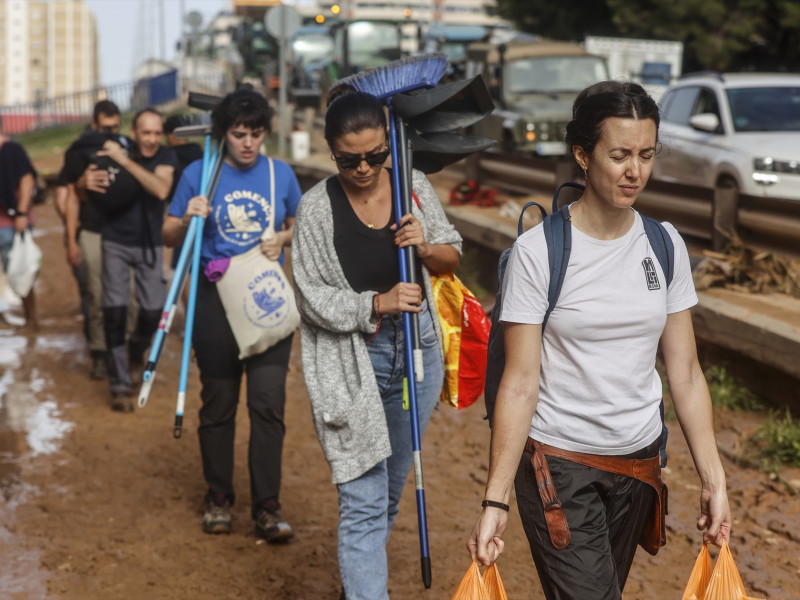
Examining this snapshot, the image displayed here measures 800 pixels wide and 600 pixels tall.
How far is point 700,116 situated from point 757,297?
4.06 meters

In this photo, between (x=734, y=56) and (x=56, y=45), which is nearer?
(x=734, y=56)

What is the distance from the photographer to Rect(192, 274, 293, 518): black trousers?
16.9 feet

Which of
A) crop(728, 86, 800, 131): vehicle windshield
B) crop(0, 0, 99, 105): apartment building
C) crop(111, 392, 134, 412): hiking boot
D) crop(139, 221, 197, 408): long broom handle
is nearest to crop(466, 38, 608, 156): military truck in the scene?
crop(728, 86, 800, 131): vehicle windshield

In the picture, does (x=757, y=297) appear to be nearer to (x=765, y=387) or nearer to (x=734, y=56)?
(x=765, y=387)

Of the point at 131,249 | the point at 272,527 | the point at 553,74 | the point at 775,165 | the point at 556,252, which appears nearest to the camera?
the point at 556,252

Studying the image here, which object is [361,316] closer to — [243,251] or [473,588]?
[473,588]

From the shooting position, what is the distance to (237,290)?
5051 millimetres

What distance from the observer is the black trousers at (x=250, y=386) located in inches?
203

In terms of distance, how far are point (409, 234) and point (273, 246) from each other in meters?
1.44

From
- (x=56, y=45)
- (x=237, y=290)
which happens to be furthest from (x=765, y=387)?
(x=56, y=45)

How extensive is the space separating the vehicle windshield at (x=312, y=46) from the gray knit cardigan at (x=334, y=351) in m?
32.9

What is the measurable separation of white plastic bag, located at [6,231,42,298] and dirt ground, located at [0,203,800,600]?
1.84m

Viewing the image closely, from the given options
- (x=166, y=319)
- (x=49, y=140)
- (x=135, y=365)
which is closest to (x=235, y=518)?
(x=166, y=319)

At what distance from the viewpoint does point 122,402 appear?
7.70 meters
